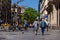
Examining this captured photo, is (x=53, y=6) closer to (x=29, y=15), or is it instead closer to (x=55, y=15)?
(x=55, y=15)

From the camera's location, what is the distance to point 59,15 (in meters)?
53.0

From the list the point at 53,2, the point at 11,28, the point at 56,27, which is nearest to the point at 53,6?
the point at 53,2

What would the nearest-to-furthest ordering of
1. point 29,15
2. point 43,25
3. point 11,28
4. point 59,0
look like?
point 43,25
point 11,28
point 59,0
point 29,15

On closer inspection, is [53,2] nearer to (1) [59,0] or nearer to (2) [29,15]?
(1) [59,0]

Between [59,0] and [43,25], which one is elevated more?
[59,0]

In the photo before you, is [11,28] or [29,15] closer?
[11,28]

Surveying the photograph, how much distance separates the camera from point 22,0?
2094 inches

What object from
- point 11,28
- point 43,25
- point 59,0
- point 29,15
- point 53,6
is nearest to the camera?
point 43,25

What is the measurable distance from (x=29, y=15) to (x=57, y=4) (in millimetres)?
95476

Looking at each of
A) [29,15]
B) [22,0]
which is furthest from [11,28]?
[29,15]

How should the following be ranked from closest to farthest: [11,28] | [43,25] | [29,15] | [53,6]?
[43,25] → [11,28] → [53,6] → [29,15]

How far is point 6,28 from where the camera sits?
4275cm

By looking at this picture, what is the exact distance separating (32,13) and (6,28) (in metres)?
109

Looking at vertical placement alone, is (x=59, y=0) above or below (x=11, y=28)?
above
